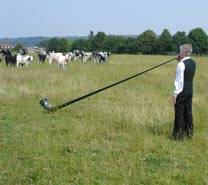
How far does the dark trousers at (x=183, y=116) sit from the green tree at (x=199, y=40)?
8406cm

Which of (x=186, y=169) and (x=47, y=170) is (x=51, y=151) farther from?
(x=186, y=169)

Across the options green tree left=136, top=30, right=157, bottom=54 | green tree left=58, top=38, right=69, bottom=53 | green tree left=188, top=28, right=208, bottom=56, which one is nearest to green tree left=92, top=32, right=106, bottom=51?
green tree left=136, top=30, right=157, bottom=54

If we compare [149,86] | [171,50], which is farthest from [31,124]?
[171,50]

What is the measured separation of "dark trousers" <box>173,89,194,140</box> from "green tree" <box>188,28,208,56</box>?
8406 cm

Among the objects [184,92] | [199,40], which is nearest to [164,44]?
[199,40]

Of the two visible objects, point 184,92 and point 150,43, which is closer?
point 184,92

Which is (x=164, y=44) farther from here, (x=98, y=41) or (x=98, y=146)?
(x=98, y=146)

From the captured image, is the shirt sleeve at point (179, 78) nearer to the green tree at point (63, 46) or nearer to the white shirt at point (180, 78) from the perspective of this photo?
the white shirt at point (180, 78)

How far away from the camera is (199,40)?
308 ft

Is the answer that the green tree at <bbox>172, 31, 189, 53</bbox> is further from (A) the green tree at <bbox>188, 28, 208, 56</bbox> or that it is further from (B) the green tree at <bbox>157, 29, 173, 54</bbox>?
(A) the green tree at <bbox>188, 28, 208, 56</bbox>

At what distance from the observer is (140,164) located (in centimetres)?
609

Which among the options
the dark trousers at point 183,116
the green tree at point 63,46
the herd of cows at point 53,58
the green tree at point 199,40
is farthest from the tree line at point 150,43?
the dark trousers at point 183,116

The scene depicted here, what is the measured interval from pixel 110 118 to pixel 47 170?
404 centimetres

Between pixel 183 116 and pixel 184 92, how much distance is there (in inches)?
22.7
